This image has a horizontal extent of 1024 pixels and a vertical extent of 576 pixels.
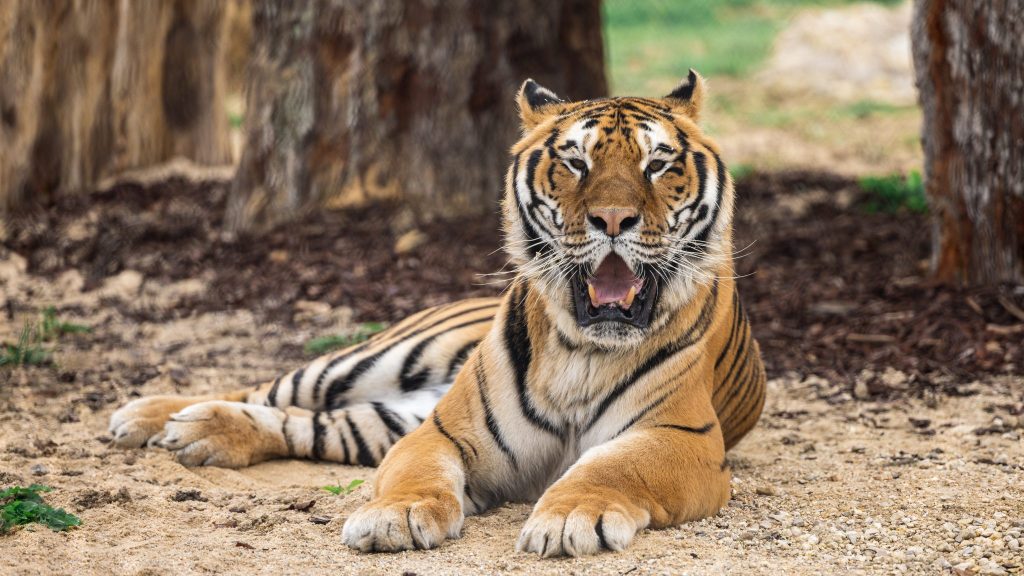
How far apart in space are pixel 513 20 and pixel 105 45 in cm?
348

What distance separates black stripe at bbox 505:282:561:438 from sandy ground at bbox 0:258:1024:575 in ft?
0.97

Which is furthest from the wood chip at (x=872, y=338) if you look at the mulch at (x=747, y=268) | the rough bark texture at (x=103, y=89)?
the rough bark texture at (x=103, y=89)

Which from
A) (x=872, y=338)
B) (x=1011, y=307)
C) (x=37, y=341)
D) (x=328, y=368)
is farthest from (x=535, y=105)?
(x=37, y=341)

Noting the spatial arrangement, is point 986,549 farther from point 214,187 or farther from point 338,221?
point 214,187

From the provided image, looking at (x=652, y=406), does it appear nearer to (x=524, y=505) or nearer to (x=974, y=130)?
(x=524, y=505)

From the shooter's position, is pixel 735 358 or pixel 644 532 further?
pixel 735 358

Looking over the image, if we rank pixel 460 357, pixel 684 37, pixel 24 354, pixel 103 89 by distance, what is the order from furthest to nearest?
pixel 684 37
pixel 103 89
pixel 24 354
pixel 460 357

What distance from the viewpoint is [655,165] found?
142 inches

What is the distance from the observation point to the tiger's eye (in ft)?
11.8

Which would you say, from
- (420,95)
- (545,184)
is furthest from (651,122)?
(420,95)

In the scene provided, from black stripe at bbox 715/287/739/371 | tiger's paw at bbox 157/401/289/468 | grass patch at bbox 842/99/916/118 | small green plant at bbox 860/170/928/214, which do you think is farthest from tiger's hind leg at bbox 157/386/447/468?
grass patch at bbox 842/99/916/118

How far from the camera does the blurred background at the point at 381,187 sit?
5.92m

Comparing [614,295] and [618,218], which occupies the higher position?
[618,218]

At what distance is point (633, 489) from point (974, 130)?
339cm
